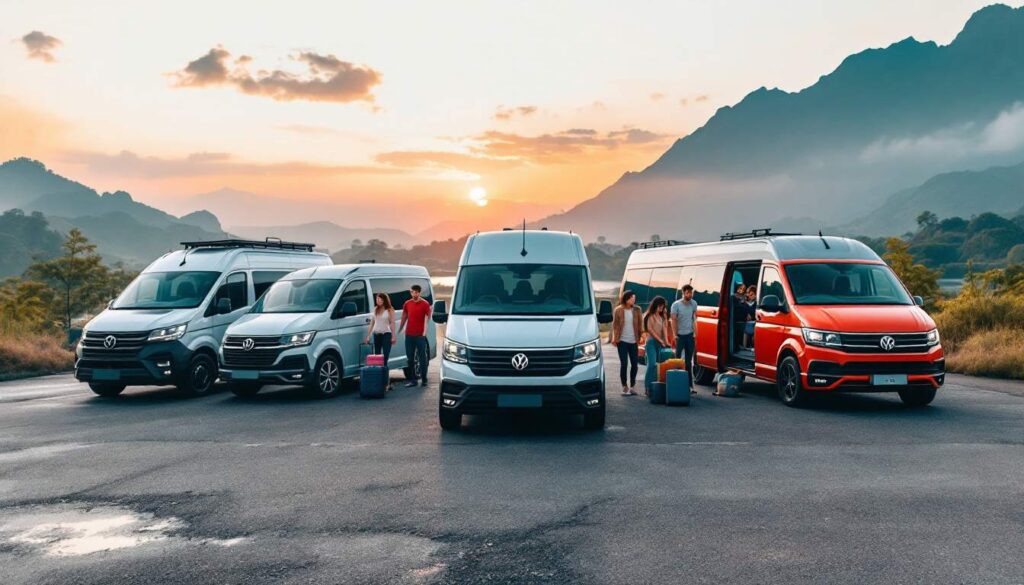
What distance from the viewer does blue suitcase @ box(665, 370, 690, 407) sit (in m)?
12.6

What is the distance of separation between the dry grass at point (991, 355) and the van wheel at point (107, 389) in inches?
726

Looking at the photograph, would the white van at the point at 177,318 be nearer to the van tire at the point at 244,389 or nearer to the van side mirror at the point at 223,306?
the van side mirror at the point at 223,306

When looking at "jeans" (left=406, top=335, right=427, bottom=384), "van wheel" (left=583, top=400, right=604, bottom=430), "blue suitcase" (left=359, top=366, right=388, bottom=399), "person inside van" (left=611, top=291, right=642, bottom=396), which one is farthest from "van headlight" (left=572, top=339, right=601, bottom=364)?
"jeans" (left=406, top=335, right=427, bottom=384)

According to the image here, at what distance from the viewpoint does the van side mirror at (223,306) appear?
14898mm

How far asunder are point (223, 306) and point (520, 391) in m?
7.73

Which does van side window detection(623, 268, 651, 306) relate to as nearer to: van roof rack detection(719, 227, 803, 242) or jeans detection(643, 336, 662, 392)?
van roof rack detection(719, 227, 803, 242)

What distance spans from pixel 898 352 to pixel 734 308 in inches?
150

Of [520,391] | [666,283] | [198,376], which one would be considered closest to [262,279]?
[198,376]

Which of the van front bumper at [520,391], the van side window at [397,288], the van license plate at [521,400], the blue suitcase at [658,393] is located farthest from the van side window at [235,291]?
the blue suitcase at [658,393]

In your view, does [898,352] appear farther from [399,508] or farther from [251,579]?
[251,579]

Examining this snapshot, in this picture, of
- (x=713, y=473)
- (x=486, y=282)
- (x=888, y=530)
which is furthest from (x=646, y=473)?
(x=486, y=282)

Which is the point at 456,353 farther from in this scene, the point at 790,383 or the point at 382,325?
the point at 790,383

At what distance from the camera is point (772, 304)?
12820mm

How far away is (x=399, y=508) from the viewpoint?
21.8 ft
